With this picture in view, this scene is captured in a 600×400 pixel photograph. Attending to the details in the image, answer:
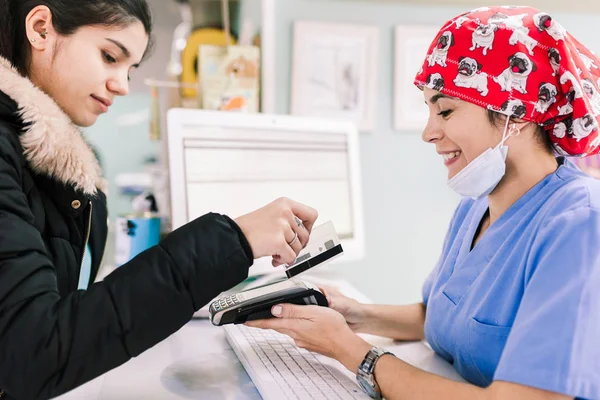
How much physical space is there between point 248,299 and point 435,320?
355mm

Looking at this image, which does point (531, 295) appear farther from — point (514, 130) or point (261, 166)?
point (261, 166)

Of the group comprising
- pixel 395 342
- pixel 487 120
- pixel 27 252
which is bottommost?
pixel 395 342

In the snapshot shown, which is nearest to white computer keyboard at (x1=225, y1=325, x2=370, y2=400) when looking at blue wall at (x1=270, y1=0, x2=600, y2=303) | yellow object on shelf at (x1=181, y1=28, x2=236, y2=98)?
blue wall at (x1=270, y1=0, x2=600, y2=303)

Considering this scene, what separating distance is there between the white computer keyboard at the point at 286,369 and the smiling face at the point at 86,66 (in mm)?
485

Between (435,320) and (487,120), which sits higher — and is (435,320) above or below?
below

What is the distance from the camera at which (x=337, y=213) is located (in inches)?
55.8

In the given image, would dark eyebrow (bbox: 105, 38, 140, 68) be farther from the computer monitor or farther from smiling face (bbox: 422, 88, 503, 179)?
smiling face (bbox: 422, 88, 503, 179)

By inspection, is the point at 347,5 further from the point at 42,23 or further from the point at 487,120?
the point at 42,23

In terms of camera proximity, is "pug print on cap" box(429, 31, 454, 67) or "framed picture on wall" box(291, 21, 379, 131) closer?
"pug print on cap" box(429, 31, 454, 67)

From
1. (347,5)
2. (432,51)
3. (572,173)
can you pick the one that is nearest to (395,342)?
(572,173)

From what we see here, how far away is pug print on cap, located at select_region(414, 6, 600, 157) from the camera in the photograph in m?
0.76

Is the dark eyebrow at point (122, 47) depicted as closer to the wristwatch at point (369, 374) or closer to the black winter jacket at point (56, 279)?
the black winter jacket at point (56, 279)

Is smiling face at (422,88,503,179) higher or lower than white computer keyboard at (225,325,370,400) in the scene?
higher

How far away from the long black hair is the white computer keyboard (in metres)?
0.59
